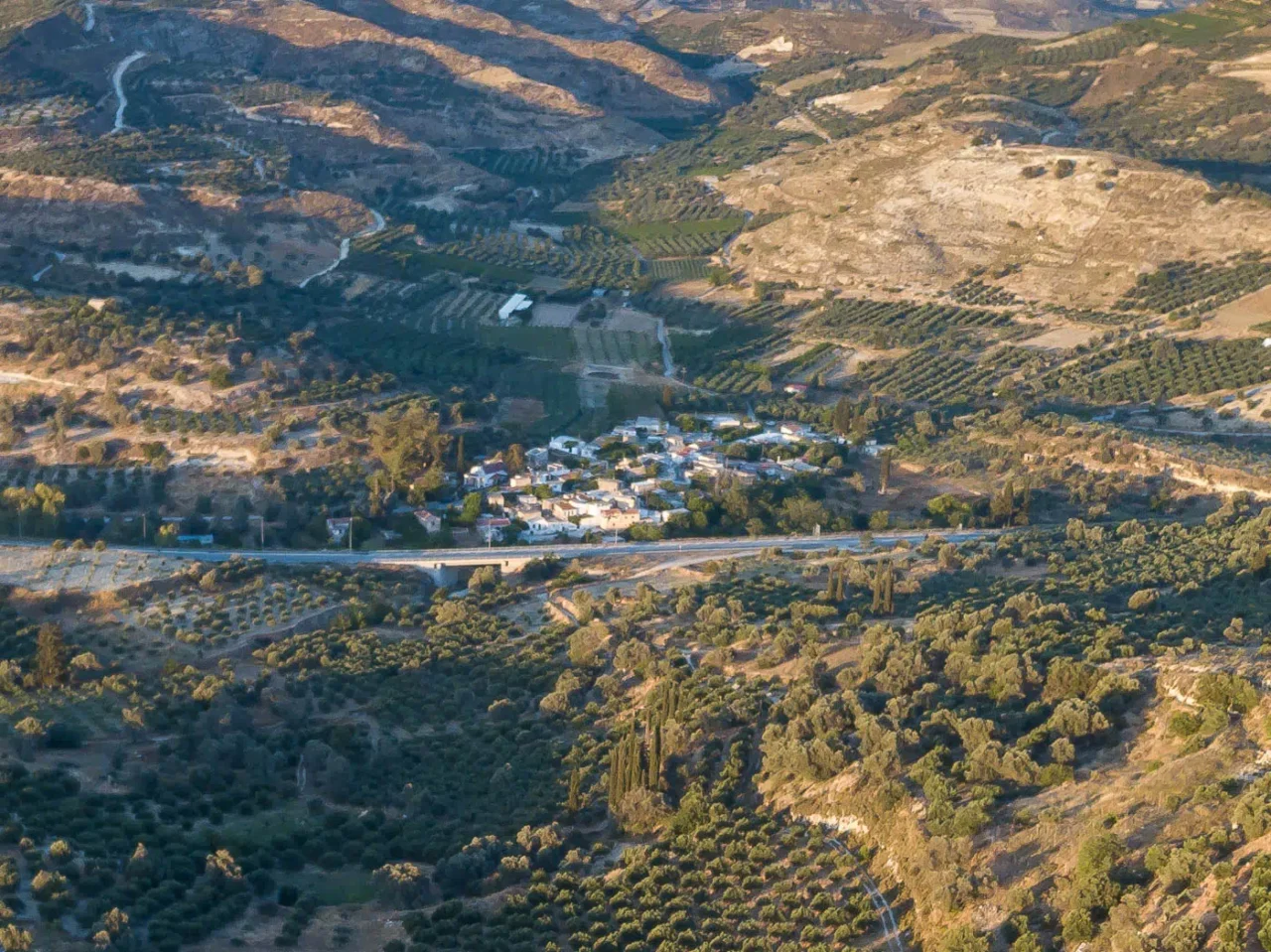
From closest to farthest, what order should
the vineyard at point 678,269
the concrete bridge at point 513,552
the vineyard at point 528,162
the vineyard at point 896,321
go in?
the concrete bridge at point 513,552 → the vineyard at point 896,321 → the vineyard at point 678,269 → the vineyard at point 528,162

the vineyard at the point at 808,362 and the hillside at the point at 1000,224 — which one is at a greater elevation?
the hillside at the point at 1000,224

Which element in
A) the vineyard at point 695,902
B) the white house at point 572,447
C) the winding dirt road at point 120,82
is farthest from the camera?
the winding dirt road at point 120,82

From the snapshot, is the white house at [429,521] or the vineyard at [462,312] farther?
the vineyard at [462,312]

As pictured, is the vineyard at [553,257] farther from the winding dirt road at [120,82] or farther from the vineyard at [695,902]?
the vineyard at [695,902]

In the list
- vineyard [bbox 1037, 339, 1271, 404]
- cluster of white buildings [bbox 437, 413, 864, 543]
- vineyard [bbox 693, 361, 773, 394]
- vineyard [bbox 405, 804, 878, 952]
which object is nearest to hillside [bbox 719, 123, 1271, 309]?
vineyard [bbox 1037, 339, 1271, 404]

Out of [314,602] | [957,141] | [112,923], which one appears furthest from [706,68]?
[112,923]

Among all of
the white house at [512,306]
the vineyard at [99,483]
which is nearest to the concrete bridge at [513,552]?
the vineyard at [99,483]

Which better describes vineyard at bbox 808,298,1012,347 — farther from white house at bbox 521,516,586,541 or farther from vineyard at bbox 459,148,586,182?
vineyard at bbox 459,148,586,182

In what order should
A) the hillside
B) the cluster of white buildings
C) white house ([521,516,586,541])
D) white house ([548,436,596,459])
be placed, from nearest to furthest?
white house ([521,516,586,541])
the cluster of white buildings
white house ([548,436,596,459])
the hillside
